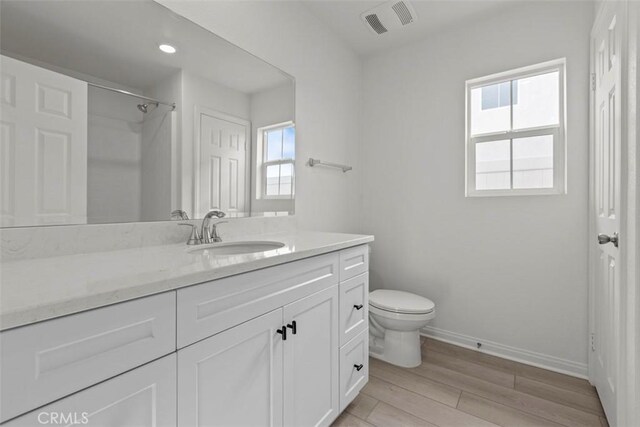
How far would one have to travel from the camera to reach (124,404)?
0.60 m

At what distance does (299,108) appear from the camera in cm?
197

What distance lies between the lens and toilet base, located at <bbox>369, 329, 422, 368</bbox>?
1929 mm

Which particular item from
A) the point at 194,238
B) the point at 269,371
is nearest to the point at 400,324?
the point at 269,371

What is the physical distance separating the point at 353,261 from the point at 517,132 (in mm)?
1685

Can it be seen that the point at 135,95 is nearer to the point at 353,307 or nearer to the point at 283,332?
the point at 283,332

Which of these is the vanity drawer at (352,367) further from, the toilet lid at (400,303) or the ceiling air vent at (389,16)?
the ceiling air vent at (389,16)

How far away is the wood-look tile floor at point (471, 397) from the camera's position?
1.43 meters

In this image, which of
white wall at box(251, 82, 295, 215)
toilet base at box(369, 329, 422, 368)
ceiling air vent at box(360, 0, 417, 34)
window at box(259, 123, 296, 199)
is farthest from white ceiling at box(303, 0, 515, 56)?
toilet base at box(369, 329, 422, 368)

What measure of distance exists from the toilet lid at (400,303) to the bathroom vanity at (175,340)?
0.71 metres

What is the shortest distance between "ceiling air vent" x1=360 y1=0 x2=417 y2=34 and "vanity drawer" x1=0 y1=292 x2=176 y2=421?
2.25 metres

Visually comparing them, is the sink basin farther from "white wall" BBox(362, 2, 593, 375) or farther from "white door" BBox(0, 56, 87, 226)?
"white wall" BBox(362, 2, 593, 375)

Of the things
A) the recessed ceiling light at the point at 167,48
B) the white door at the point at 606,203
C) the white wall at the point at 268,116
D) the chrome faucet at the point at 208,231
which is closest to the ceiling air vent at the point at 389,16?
the white wall at the point at 268,116

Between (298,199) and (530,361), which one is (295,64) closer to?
(298,199)

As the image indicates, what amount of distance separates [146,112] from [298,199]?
3.44 ft
